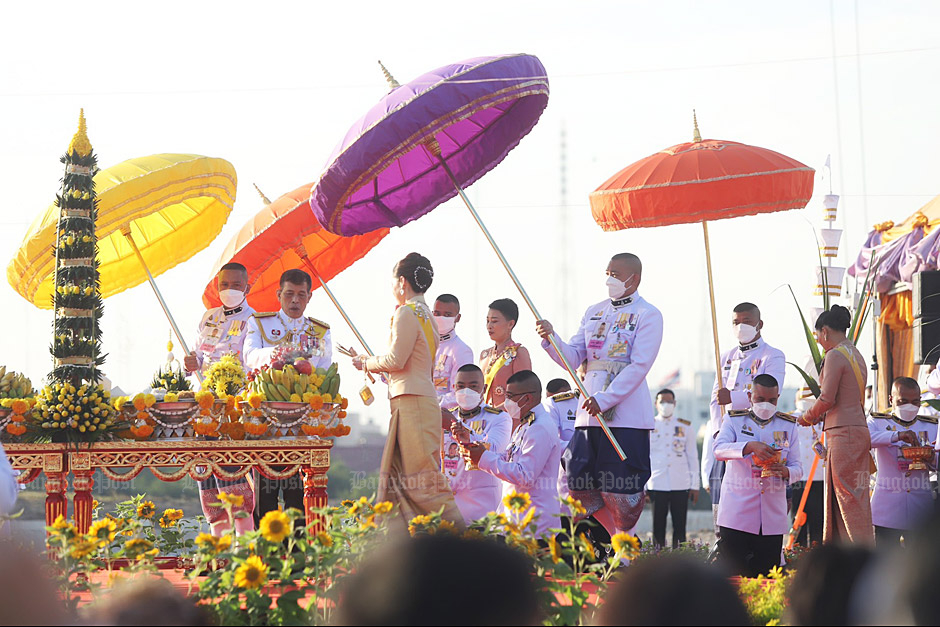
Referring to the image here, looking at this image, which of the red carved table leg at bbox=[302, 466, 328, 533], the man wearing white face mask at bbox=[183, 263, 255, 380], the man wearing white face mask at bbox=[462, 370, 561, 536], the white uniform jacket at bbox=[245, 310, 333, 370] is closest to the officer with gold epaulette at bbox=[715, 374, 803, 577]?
the man wearing white face mask at bbox=[462, 370, 561, 536]

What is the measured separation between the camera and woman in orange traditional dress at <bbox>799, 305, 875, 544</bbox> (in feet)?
23.3

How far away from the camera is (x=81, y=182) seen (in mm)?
7035

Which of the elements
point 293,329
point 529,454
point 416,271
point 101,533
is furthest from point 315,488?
point 101,533

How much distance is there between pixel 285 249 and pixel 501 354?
191 cm

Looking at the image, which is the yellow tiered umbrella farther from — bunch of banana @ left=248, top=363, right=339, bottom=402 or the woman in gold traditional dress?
the woman in gold traditional dress

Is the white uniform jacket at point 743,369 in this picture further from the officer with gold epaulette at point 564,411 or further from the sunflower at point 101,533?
the sunflower at point 101,533

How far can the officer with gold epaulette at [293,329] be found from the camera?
25.3 ft

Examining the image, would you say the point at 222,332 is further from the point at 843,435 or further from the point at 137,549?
the point at 843,435

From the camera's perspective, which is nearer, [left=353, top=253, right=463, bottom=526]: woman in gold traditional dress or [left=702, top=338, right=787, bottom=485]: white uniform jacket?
[left=353, top=253, right=463, bottom=526]: woman in gold traditional dress

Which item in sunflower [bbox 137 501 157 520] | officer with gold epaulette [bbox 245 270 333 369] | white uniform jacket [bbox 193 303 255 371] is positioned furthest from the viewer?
white uniform jacket [bbox 193 303 255 371]

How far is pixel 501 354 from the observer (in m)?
8.39

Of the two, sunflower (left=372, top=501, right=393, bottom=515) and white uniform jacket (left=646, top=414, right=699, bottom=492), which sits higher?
sunflower (left=372, top=501, right=393, bottom=515)

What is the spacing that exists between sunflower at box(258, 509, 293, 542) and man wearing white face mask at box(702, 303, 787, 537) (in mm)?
4983

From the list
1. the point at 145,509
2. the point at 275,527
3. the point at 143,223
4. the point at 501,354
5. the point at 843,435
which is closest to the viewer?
the point at 275,527
